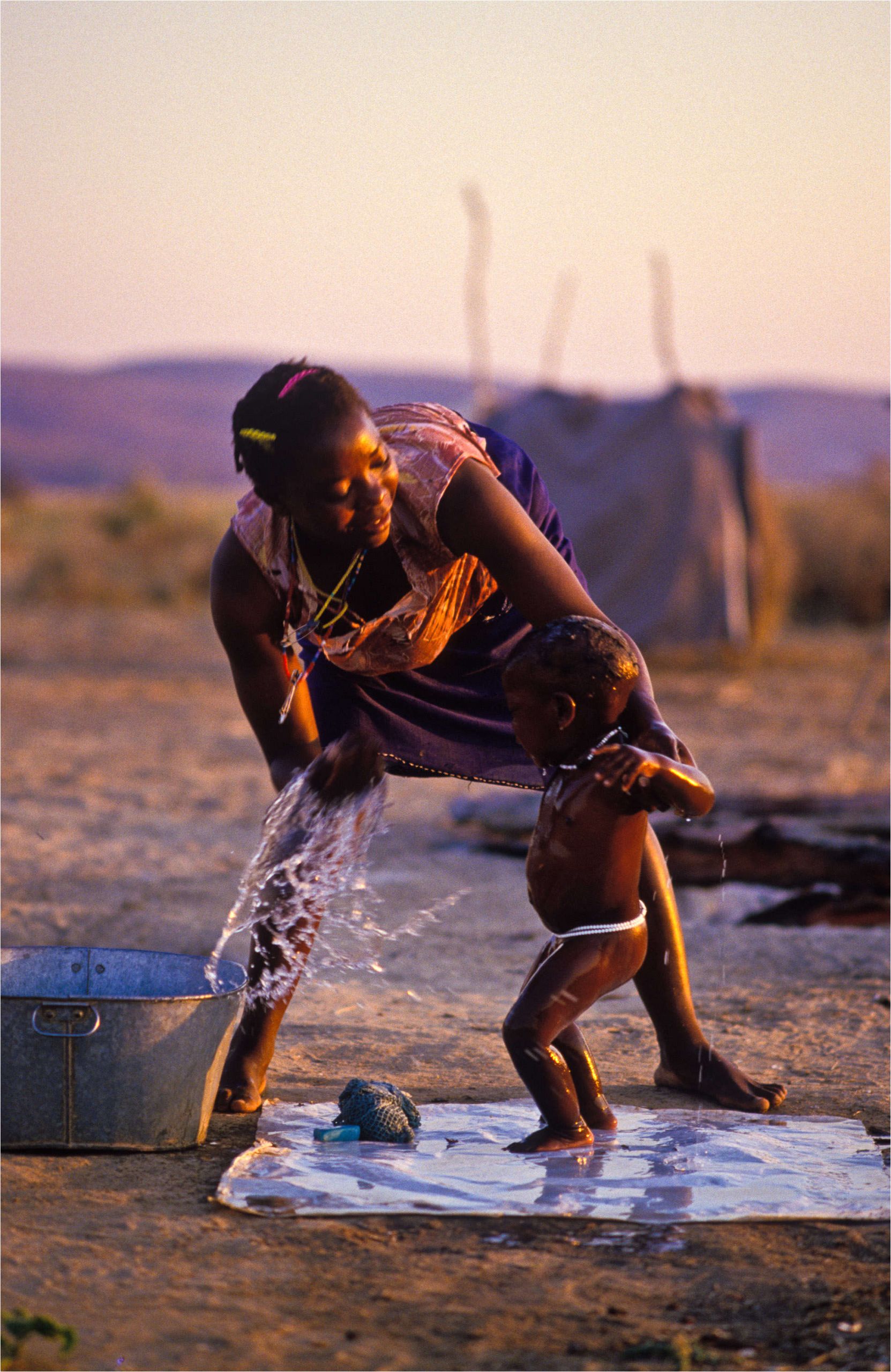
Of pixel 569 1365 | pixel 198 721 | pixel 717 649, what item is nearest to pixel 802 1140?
pixel 569 1365

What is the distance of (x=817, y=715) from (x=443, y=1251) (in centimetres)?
940

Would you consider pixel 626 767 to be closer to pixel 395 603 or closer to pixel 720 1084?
pixel 395 603

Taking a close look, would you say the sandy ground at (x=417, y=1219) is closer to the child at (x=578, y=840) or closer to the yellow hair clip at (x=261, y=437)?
the child at (x=578, y=840)

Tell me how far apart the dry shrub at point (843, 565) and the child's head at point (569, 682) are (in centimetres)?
1553

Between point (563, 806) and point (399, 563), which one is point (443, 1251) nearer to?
point (563, 806)

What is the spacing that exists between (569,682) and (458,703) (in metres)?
0.55

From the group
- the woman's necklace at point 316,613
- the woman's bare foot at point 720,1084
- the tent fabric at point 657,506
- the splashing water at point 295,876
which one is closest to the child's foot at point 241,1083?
the splashing water at point 295,876

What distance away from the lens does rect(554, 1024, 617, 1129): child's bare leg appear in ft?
10.3

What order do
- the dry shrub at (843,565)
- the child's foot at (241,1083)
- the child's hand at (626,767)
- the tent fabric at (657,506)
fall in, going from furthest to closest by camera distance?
1. the dry shrub at (843,565)
2. the tent fabric at (657,506)
3. the child's foot at (241,1083)
4. the child's hand at (626,767)

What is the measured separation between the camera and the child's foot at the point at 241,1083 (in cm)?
331

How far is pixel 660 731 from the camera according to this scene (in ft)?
9.88

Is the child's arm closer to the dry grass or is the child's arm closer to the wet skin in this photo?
the wet skin

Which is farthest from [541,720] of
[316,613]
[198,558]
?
[198,558]

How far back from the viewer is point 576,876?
3076 millimetres
